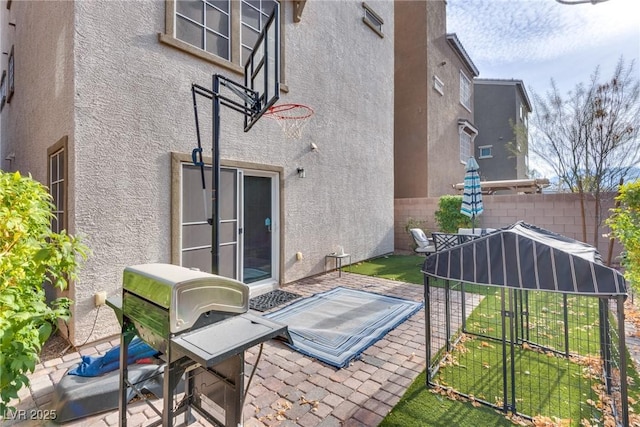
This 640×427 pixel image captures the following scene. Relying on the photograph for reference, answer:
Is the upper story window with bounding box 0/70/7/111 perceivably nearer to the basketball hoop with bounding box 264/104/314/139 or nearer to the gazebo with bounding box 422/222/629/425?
the basketball hoop with bounding box 264/104/314/139

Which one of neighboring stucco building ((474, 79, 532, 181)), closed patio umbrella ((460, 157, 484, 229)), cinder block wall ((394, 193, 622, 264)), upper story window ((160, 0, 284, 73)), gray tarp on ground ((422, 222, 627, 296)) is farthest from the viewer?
neighboring stucco building ((474, 79, 532, 181))

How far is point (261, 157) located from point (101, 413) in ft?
16.7

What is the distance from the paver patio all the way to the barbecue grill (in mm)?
756

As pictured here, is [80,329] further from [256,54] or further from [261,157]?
[256,54]

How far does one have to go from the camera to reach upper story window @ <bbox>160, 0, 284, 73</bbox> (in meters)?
5.30

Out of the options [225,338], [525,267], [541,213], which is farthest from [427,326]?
[541,213]

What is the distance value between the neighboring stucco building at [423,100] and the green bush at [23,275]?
13580mm

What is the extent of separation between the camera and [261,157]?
22.0 feet

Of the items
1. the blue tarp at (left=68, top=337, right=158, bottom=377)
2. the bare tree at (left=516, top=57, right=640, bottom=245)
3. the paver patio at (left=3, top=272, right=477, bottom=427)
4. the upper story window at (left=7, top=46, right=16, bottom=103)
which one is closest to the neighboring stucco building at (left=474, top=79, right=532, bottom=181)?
the bare tree at (left=516, top=57, right=640, bottom=245)

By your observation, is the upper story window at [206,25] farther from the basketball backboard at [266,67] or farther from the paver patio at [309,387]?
the paver patio at [309,387]

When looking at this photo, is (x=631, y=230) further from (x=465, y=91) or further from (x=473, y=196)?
(x=465, y=91)

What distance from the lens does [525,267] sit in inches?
100

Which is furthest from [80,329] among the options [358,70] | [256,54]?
[358,70]

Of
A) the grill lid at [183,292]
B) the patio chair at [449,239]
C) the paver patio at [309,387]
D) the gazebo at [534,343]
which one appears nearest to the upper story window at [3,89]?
the paver patio at [309,387]
